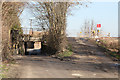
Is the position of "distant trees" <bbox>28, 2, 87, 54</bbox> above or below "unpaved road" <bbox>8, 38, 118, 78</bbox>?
above

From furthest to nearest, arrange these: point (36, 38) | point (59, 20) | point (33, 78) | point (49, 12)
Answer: point (36, 38) → point (49, 12) → point (59, 20) → point (33, 78)

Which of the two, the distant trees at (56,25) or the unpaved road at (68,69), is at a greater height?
the distant trees at (56,25)

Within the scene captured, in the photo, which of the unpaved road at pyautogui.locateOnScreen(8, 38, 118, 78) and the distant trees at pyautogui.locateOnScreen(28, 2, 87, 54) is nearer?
the unpaved road at pyautogui.locateOnScreen(8, 38, 118, 78)

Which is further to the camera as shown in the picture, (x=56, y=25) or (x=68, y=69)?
(x=56, y=25)

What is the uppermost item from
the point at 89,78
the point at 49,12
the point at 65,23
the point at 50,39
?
the point at 49,12

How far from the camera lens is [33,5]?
20.7m

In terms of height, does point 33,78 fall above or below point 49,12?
below

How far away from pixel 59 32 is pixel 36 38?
31.7 feet

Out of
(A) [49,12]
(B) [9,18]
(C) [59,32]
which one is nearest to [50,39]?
(C) [59,32]

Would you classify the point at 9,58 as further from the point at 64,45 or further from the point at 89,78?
the point at 64,45

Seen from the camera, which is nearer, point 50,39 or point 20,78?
point 20,78

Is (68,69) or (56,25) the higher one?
(56,25)

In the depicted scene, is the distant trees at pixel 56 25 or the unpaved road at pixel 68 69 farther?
the distant trees at pixel 56 25

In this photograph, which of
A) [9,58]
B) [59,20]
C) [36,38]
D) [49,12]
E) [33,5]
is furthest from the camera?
[36,38]
